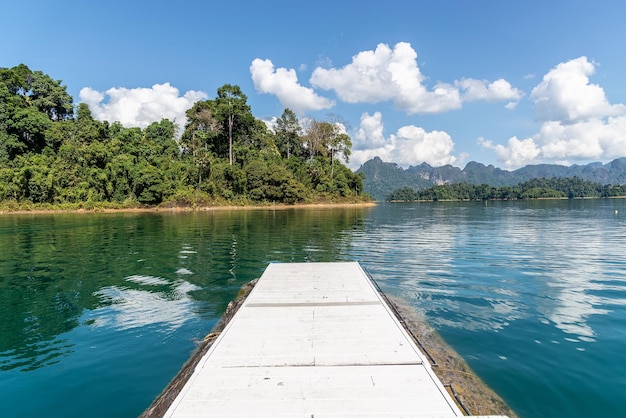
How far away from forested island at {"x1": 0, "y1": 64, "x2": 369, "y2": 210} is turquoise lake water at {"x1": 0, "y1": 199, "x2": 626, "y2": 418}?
5034 centimetres

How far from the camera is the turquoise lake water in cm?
623

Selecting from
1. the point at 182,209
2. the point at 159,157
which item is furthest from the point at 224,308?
the point at 159,157

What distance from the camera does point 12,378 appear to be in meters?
6.62

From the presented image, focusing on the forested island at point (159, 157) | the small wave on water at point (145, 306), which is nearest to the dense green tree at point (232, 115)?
the forested island at point (159, 157)

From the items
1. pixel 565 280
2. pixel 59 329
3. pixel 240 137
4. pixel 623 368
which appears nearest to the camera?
pixel 623 368

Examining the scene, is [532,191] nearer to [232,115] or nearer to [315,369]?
[232,115]

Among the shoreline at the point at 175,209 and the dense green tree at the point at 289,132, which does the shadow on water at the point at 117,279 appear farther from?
the dense green tree at the point at 289,132

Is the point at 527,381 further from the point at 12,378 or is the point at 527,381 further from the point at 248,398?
the point at 12,378

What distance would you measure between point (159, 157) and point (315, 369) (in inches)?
3214

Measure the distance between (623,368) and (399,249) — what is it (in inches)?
602

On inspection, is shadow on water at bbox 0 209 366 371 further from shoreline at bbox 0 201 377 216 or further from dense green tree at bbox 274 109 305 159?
dense green tree at bbox 274 109 305 159

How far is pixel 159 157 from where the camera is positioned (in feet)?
255

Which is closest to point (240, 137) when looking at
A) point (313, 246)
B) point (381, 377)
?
point (313, 246)

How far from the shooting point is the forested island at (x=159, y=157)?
66.8 meters
